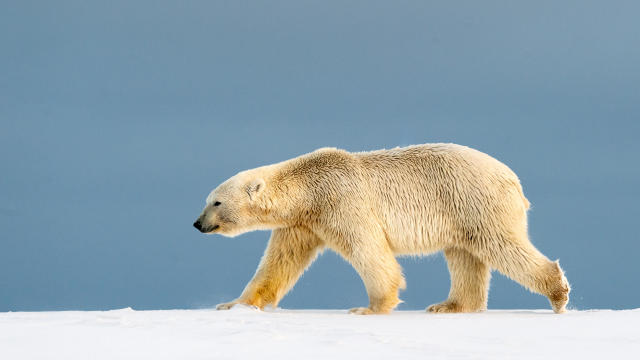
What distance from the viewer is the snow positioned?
5.91 m

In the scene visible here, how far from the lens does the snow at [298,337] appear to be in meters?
5.91

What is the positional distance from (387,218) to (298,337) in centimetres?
411

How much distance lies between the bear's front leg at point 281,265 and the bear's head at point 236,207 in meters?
0.39

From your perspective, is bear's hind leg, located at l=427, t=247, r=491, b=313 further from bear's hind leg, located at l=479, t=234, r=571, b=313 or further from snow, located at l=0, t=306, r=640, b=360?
snow, located at l=0, t=306, r=640, b=360

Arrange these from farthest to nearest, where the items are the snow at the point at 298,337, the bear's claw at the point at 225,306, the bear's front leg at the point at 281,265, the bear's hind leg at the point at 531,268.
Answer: the bear's front leg at the point at 281,265, the bear's claw at the point at 225,306, the bear's hind leg at the point at 531,268, the snow at the point at 298,337

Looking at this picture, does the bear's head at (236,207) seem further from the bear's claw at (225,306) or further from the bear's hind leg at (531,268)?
the bear's hind leg at (531,268)

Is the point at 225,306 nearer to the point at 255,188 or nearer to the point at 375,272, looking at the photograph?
the point at 255,188

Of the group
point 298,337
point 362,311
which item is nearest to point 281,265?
point 362,311

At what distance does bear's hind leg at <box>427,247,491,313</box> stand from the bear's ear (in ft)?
9.46

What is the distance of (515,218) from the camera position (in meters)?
10.2

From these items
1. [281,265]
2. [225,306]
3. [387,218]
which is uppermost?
[387,218]

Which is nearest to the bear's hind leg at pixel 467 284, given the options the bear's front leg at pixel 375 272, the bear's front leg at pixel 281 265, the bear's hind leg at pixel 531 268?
the bear's hind leg at pixel 531 268

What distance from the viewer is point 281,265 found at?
1076cm

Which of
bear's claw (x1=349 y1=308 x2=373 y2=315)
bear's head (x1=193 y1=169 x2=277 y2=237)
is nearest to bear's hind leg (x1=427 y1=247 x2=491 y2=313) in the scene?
bear's claw (x1=349 y1=308 x2=373 y2=315)
